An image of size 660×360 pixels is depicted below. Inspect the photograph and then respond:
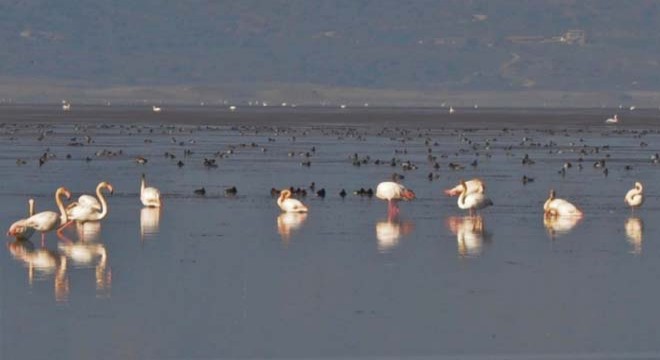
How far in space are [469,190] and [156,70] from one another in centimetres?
17241

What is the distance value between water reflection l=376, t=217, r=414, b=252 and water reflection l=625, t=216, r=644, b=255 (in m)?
2.77

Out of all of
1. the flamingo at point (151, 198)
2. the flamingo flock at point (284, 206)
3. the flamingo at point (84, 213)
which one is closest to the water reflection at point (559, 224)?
the flamingo flock at point (284, 206)

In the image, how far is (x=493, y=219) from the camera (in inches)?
1006

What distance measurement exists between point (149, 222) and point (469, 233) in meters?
4.27

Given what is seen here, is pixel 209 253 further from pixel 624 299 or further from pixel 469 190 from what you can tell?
pixel 469 190

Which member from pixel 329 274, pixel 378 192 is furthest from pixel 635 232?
pixel 329 274

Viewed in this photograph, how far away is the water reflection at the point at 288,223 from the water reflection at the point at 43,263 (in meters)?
3.01

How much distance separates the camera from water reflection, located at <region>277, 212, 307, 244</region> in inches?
903

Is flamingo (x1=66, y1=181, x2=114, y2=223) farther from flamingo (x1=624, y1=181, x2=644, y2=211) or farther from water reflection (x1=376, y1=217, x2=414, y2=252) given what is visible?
flamingo (x1=624, y1=181, x2=644, y2=211)

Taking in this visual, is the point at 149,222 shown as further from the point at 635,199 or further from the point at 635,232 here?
the point at 635,199

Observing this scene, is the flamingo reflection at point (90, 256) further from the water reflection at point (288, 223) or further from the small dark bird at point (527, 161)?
the small dark bird at point (527, 161)

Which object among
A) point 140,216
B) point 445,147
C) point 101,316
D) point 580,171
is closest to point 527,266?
point 101,316

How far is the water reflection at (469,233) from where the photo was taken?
69.8ft

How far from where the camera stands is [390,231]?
23.6 meters
